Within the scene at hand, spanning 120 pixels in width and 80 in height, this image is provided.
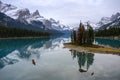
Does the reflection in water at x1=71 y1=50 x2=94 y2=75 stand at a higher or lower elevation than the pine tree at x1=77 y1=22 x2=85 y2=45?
lower

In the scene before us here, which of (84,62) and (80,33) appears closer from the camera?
(84,62)

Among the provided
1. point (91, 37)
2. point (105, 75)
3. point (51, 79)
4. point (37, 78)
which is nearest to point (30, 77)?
point (37, 78)

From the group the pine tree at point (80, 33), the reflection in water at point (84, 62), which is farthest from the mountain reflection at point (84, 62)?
the pine tree at point (80, 33)

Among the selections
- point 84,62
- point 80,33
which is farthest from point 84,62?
point 80,33

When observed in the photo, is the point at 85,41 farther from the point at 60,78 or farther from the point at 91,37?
the point at 60,78

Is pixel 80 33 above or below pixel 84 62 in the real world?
above

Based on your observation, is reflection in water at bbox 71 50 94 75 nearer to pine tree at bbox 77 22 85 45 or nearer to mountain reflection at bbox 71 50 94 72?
mountain reflection at bbox 71 50 94 72

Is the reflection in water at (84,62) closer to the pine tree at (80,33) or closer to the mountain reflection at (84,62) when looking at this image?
the mountain reflection at (84,62)

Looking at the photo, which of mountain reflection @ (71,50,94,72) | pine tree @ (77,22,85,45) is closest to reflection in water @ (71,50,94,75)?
mountain reflection @ (71,50,94,72)

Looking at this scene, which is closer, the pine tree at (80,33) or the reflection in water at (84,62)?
the reflection in water at (84,62)

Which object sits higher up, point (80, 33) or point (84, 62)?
point (80, 33)

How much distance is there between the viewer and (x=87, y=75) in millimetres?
49906

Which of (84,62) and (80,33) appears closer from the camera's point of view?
(84,62)

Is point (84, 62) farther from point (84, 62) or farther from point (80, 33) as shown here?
point (80, 33)
